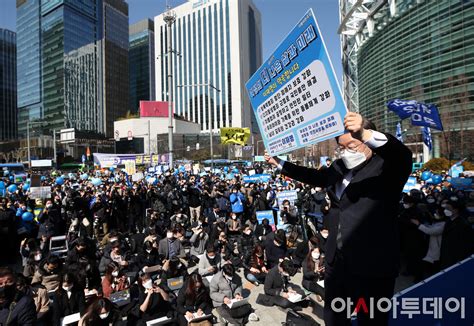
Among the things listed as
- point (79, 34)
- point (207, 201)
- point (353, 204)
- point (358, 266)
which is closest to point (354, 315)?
point (358, 266)

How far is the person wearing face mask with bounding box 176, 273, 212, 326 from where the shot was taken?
488cm

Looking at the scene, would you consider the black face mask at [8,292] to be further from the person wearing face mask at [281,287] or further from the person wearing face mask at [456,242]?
the person wearing face mask at [456,242]

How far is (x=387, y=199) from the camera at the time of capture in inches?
71.2

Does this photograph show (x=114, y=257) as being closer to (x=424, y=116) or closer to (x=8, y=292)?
(x=8, y=292)

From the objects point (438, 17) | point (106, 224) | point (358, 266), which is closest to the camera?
point (358, 266)

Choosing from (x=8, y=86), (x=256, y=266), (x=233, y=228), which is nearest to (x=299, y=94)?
(x=256, y=266)

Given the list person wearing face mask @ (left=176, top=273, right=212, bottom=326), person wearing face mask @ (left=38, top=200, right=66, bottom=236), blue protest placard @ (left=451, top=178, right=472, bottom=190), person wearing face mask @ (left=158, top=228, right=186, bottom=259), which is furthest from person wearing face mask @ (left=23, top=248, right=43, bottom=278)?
blue protest placard @ (left=451, top=178, right=472, bottom=190)

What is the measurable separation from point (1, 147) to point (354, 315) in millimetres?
91034

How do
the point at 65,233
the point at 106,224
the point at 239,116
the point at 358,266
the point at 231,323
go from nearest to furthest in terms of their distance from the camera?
1. the point at 358,266
2. the point at 231,323
3. the point at 65,233
4. the point at 106,224
5. the point at 239,116

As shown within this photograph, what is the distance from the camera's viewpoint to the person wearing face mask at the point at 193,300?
4.88 metres

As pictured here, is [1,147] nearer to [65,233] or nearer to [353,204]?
[65,233]

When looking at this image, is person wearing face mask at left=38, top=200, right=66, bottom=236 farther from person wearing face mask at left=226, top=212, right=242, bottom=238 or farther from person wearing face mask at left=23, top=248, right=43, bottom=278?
person wearing face mask at left=226, top=212, right=242, bottom=238

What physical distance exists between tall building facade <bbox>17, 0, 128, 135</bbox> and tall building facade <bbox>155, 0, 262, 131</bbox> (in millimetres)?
26348

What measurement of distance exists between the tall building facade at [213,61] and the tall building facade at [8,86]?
2024 inches
